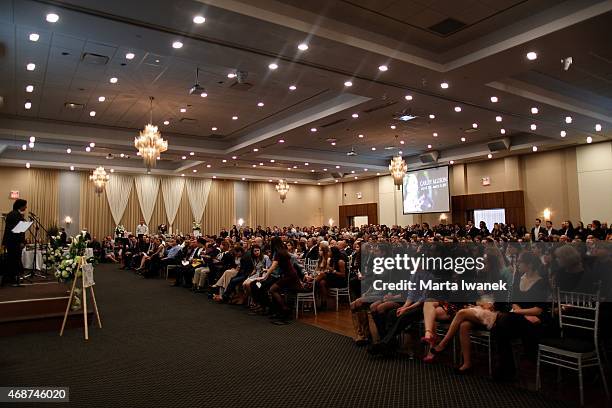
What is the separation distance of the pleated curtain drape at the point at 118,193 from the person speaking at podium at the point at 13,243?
12.0 metres

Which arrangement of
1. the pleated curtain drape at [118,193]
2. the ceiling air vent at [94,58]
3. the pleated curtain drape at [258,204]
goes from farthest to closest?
the pleated curtain drape at [258,204] → the pleated curtain drape at [118,193] → the ceiling air vent at [94,58]

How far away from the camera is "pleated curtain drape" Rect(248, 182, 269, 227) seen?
75.5ft

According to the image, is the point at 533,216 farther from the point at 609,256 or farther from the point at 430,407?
the point at 430,407

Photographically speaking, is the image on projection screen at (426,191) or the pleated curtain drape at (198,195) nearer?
the image on projection screen at (426,191)

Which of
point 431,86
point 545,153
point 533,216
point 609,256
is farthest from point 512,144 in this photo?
point 609,256

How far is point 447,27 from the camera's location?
20.7 ft

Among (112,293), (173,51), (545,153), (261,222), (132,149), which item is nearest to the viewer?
(173,51)

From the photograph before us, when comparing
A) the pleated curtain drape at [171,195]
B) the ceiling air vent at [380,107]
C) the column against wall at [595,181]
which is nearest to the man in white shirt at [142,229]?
the pleated curtain drape at [171,195]

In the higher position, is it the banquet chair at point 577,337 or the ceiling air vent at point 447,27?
the ceiling air vent at point 447,27

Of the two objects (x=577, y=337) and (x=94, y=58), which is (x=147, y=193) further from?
(x=577, y=337)

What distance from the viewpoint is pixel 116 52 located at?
7.20m

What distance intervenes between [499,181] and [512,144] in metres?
2.33

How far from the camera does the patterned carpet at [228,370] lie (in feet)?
11.3
